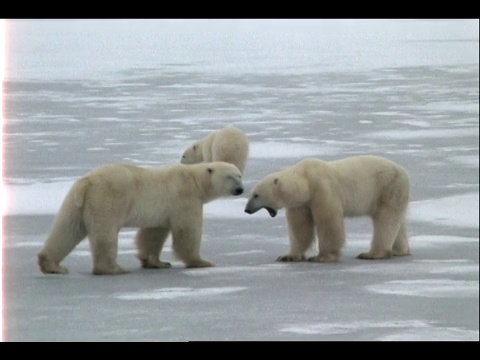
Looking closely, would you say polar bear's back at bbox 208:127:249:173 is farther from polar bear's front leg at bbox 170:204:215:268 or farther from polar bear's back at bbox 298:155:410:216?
polar bear's front leg at bbox 170:204:215:268

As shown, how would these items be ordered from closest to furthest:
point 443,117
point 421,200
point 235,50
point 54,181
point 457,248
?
point 457,248, point 421,200, point 54,181, point 443,117, point 235,50

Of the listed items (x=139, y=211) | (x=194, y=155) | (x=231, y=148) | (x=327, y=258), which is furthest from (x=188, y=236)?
(x=194, y=155)

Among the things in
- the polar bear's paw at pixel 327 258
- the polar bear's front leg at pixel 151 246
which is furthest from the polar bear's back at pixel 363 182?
the polar bear's front leg at pixel 151 246

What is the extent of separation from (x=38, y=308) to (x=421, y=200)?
123 inches

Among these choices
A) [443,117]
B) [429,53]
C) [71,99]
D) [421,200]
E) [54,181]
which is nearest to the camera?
[421,200]

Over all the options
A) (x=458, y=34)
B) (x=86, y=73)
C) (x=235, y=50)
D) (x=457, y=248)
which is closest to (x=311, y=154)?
(x=457, y=248)

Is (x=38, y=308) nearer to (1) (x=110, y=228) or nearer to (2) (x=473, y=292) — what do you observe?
(1) (x=110, y=228)

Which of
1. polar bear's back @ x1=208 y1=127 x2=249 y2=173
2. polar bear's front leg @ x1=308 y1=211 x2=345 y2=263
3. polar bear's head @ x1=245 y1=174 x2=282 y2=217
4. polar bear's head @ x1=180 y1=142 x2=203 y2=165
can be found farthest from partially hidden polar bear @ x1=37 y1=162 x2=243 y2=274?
polar bear's head @ x1=180 y1=142 x2=203 y2=165

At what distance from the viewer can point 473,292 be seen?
5133mm

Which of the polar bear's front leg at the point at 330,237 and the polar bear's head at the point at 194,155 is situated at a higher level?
the polar bear's head at the point at 194,155

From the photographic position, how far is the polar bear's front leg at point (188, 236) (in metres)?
5.92

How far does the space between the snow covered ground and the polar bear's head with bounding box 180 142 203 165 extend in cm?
38

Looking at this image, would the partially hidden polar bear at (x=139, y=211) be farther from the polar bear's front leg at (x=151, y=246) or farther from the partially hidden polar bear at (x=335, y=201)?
the partially hidden polar bear at (x=335, y=201)

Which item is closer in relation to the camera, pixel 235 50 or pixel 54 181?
pixel 54 181
